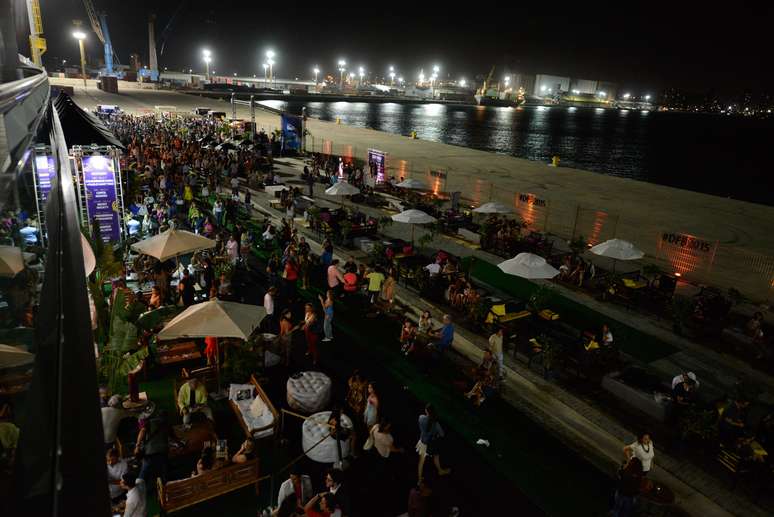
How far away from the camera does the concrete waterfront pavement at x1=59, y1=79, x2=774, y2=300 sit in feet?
68.0

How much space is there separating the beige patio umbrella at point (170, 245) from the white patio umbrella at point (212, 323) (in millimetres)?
3941

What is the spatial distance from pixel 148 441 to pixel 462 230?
55.0ft

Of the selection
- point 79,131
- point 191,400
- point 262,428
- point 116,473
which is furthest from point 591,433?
point 79,131

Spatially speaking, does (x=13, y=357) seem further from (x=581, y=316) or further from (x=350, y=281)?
(x=581, y=316)

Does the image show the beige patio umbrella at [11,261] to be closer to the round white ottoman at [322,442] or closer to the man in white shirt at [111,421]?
the man in white shirt at [111,421]

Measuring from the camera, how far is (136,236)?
18.2m

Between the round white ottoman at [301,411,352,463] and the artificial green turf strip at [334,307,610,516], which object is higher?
the round white ottoman at [301,411,352,463]

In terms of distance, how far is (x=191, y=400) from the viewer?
373 inches

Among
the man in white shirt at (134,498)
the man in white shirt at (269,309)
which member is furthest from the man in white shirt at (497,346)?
the man in white shirt at (134,498)

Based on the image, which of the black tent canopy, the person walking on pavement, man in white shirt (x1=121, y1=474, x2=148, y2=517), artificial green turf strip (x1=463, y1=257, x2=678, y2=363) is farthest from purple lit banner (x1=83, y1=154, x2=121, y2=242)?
artificial green turf strip (x1=463, y1=257, x2=678, y2=363)

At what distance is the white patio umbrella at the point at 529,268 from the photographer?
14.1 meters

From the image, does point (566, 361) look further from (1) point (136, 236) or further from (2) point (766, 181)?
(2) point (766, 181)

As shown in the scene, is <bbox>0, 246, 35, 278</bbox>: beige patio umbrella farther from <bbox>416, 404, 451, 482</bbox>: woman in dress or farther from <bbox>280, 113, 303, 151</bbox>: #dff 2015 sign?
<bbox>280, 113, 303, 151</bbox>: #dff 2015 sign

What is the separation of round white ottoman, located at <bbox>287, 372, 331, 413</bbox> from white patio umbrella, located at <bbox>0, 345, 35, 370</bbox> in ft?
29.4
